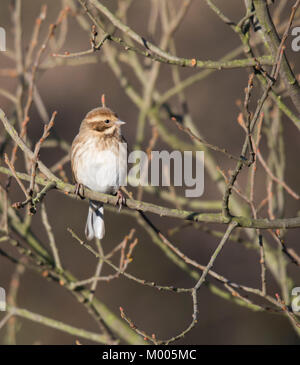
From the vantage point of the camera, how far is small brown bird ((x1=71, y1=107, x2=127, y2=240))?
209 inches

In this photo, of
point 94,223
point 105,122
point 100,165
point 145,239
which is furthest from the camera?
point 145,239

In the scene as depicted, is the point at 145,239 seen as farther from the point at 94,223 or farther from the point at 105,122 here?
the point at 105,122

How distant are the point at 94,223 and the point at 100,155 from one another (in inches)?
26.8

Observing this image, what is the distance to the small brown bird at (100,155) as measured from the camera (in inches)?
209

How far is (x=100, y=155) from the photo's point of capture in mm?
5336

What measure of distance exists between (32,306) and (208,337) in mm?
2771

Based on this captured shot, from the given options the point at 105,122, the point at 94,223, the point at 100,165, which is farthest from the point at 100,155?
the point at 94,223

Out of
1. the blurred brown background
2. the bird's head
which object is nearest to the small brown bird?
the bird's head

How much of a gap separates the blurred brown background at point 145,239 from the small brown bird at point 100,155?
410 centimetres

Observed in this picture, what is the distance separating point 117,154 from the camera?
211 inches

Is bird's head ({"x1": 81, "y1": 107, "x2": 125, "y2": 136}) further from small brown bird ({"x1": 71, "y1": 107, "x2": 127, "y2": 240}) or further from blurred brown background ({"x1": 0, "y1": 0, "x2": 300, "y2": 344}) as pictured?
blurred brown background ({"x1": 0, "y1": 0, "x2": 300, "y2": 344})

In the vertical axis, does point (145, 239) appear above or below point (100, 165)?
above

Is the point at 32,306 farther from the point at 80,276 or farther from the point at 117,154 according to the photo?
the point at 117,154

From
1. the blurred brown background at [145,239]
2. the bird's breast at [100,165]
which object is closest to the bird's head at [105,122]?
the bird's breast at [100,165]
